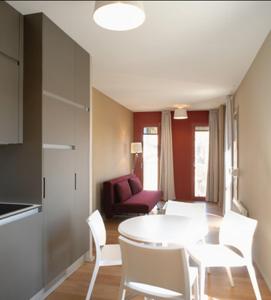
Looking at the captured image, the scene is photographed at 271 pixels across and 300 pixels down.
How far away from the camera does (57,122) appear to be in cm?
277

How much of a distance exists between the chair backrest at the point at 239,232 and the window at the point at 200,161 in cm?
508

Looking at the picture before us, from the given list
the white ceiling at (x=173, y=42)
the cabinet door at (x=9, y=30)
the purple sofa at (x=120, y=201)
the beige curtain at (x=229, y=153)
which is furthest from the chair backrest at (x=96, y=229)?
the beige curtain at (x=229, y=153)

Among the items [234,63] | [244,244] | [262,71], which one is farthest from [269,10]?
[244,244]

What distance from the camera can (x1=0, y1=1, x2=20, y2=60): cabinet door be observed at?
7.50 feet

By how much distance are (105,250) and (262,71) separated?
2481mm

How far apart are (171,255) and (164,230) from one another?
25.0 inches

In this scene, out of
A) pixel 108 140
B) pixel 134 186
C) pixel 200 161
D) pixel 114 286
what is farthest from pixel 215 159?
pixel 114 286

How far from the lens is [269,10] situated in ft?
7.54

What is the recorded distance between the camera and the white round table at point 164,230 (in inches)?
83.8

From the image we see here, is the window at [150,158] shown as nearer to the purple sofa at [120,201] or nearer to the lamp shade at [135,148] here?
the lamp shade at [135,148]

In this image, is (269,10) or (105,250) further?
(105,250)

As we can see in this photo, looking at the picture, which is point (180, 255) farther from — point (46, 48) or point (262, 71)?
point (262, 71)

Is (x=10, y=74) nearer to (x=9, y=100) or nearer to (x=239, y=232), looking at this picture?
(x=9, y=100)

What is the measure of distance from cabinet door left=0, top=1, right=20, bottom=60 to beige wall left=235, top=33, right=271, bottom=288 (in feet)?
7.70
